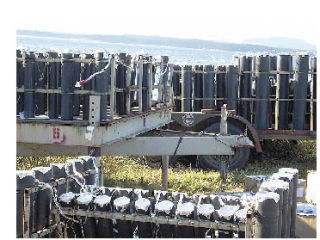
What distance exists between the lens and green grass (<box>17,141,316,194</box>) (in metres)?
9.47

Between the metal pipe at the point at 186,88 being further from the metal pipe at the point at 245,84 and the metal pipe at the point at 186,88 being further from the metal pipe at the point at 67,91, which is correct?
the metal pipe at the point at 67,91

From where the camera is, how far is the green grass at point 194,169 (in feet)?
31.1

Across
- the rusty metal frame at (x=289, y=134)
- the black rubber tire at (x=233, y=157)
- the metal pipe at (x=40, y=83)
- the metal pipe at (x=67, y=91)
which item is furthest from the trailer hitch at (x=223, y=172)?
the metal pipe at (x=40, y=83)

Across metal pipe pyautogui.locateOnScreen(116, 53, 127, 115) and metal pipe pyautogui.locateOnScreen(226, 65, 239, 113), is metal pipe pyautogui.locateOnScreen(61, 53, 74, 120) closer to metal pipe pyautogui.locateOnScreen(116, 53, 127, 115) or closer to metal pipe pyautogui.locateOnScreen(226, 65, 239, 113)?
metal pipe pyautogui.locateOnScreen(116, 53, 127, 115)

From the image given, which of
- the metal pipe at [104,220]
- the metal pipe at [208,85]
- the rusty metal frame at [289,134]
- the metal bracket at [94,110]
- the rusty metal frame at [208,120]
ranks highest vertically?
the metal pipe at [208,85]

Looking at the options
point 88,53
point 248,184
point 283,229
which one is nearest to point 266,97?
point 248,184

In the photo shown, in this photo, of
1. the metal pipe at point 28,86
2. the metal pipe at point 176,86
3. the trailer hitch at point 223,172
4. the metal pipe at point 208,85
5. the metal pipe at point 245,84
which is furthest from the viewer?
the metal pipe at point 176,86

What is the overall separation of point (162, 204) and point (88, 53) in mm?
Answer: 3487

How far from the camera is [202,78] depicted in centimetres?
1224

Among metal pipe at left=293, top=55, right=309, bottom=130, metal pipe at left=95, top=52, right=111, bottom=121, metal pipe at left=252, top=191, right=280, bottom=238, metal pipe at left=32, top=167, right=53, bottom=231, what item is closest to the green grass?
metal pipe at left=293, top=55, right=309, bottom=130

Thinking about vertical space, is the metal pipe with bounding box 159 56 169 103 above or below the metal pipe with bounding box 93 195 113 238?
above

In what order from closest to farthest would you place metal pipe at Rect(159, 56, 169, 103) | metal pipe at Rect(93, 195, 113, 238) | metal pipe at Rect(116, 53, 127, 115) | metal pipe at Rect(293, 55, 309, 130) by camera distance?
metal pipe at Rect(93, 195, 113, 238) < metal pipe at Rect(116, 53, 127, 115) < metal pipe at Rect(159, 56, 169, 103) < metal pipe at Rect(293, 55, 309, 130)

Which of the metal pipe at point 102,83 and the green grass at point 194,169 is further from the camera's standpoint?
the green grass at point 194,169

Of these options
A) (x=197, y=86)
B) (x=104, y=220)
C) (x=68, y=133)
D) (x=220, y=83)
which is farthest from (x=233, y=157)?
(x=104, y=220)
